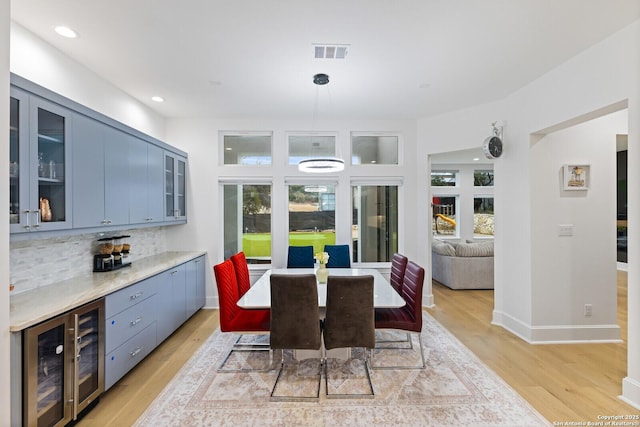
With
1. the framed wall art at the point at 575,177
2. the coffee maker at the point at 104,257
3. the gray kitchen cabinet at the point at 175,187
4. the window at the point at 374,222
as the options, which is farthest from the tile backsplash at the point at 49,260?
the framed wall art at the point at 575,177

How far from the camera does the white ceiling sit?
7.01ft

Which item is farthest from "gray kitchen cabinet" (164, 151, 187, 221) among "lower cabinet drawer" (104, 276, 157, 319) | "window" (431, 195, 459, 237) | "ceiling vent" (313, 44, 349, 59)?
"window" (431, 195, 459, 237)

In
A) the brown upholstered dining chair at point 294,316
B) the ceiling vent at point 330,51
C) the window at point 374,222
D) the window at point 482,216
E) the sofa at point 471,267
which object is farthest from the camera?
the window at point 482,216

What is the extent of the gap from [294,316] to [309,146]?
3.00 m

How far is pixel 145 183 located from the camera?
348 cm

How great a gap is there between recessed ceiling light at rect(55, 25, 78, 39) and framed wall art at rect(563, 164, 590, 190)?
15.6ft

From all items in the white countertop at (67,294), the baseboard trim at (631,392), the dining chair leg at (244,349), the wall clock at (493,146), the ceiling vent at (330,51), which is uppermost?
the ceiling vent at (330,51)

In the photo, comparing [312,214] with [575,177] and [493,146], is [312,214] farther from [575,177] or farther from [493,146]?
[575,177]

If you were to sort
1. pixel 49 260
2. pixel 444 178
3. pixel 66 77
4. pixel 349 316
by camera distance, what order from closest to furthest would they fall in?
pixel 349 316
pixel 49 260
pixel 66 77
pixel 444 178

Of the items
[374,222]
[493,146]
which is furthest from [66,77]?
[493,146]

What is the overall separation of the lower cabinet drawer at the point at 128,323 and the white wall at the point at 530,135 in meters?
3.99

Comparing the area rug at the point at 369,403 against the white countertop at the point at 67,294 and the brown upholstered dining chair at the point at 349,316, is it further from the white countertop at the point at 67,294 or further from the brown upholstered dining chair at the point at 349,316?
the white countertop at the point at 67,294

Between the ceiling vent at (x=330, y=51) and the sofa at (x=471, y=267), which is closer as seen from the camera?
the ceiling vent at (x=330, y=51)

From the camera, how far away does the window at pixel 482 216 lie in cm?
791
